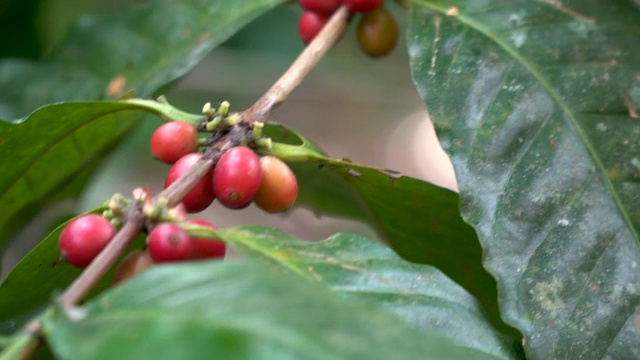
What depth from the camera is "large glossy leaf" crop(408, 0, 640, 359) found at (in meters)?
0.76

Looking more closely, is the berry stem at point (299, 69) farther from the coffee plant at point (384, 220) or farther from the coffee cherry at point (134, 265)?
the coffee cherry at point (134, 265)

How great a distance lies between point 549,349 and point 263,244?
0.29m

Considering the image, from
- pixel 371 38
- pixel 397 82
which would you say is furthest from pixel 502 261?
pixel 397 82

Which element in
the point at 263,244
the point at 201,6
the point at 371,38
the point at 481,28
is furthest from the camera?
the point at 201,6

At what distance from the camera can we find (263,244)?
69cm

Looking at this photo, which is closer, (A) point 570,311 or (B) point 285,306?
(B) point 285,306

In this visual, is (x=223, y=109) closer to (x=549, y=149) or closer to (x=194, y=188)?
(x=194, y=188)

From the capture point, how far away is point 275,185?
792 millimetres

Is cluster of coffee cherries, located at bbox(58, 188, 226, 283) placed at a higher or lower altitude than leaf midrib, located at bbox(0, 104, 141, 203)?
higher

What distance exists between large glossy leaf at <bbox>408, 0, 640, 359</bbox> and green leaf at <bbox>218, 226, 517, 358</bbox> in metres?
0.05

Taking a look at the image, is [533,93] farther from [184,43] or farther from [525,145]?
[184,43]

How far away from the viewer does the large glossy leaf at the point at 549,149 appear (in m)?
0.76

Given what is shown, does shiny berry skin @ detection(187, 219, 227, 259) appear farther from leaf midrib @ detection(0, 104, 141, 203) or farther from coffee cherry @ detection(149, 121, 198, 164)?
leaf midrib @ detection(0, 104, 141, 203)

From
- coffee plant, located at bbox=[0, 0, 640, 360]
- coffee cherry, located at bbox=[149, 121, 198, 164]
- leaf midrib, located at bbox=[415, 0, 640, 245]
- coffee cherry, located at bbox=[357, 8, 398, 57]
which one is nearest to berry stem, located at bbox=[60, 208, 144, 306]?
coffee plant, located at bbox=[0, 0, 640, 360]
